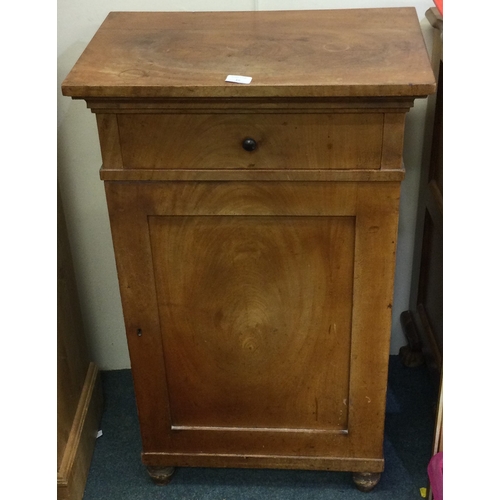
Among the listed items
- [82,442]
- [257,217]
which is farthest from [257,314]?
[82,442]

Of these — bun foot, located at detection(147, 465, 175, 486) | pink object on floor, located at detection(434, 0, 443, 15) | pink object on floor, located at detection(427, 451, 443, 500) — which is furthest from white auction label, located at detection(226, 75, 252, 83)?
bun foot, located at detection(147, 465, 175, 486)

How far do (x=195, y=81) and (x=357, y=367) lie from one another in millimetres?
630

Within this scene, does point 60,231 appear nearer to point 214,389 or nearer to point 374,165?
point 214,389

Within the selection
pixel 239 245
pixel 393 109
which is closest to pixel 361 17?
pixel 393 109

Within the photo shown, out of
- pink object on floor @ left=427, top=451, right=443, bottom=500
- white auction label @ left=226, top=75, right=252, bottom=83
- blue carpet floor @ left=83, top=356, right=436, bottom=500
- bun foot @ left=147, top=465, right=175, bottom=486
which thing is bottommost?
blue carpet floor @ left=83, top=356, right=436, bottom=500

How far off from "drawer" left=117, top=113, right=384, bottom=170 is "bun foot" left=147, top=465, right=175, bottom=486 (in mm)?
730

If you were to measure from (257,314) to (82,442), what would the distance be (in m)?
0.57

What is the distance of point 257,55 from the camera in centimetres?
117

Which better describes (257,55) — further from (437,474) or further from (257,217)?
(437,474)

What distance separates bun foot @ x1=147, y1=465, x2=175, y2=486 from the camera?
5.11 feet

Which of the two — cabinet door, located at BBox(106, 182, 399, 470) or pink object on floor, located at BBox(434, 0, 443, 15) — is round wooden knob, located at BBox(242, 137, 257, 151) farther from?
pink object on floor, located at BBox(434, 0, 443, 15)

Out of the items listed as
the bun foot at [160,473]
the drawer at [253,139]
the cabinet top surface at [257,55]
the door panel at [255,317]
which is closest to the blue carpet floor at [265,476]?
the bun foot at [160,473]

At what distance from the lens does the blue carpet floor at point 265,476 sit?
156cm

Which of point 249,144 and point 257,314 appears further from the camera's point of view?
point 257,314
